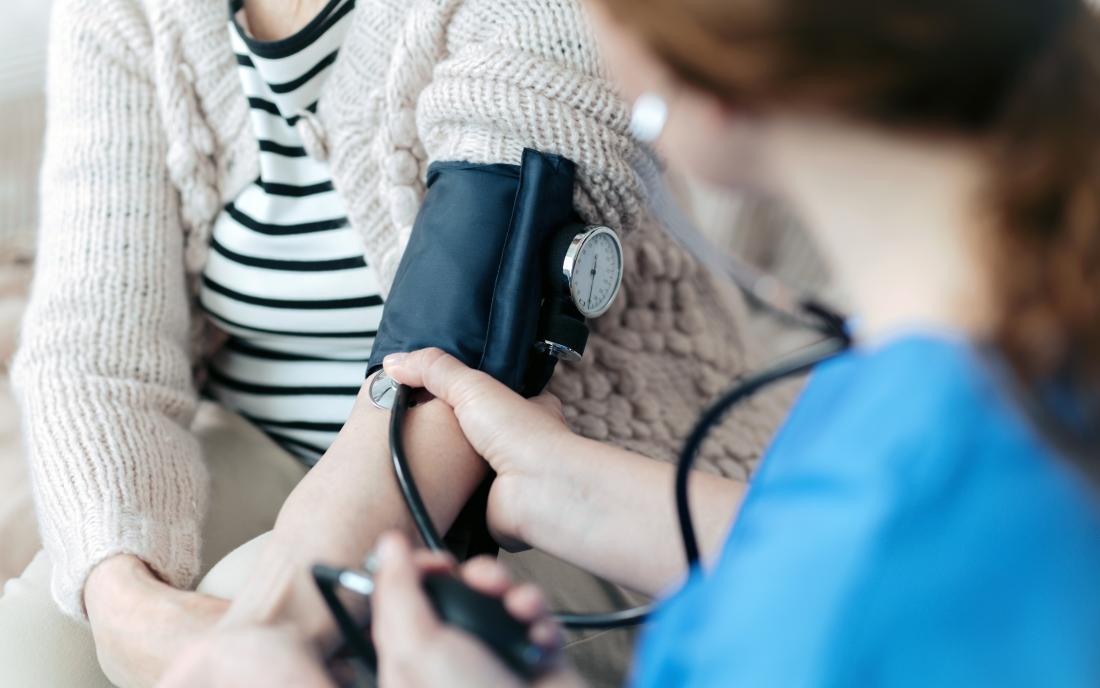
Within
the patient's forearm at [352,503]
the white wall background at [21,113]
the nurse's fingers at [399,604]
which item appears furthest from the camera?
the white wall background at [21,113]

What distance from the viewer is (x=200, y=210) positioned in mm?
933

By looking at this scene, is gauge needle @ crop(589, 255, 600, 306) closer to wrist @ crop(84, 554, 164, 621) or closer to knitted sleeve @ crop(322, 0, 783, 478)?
knitted sleeve @ crop(322, 0, 783, 478)

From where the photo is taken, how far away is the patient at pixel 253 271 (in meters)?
0.76

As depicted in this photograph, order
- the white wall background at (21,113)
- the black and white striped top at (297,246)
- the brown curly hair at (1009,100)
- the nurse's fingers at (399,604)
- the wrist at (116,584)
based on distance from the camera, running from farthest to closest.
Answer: the white wall background at (21,113) < the black and white striped top at (297,246) < the wrist at (116,584) < the nurse's fingers at (399,604) < the brown curly hair at (1009,100)

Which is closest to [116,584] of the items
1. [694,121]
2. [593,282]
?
[593,282]

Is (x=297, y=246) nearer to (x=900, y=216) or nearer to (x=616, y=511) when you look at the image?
(x=616, y=511)

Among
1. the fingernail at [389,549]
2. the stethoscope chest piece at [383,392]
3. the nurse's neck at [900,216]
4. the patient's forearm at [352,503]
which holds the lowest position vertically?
the patient's forearm at [352,503]

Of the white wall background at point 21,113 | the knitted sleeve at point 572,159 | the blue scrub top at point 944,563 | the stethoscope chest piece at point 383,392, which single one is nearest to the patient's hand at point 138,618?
the stethoscope chest piece at point 383,392

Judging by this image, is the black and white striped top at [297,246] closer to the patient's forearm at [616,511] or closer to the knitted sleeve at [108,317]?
the knitted sleeve at [108,317]

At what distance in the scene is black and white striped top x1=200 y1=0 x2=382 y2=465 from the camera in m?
0.89

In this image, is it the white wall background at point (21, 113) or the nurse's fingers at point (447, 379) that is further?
the white wall background at point (21, 113)

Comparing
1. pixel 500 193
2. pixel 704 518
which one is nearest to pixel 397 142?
pixel 500 193

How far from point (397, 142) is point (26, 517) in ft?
1.92

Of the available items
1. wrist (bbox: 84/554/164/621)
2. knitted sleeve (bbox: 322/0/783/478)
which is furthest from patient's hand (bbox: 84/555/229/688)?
knitted sleeve (bbox: 322/0/783/478)
